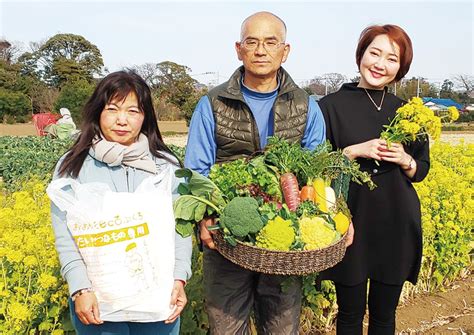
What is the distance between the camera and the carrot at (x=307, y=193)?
2.41 meters

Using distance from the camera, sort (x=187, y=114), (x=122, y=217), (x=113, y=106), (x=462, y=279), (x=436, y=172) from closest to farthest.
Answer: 1. (x=122, y=217)
2. (x=113, y=106)
3. (x=436, y=172)
4. (x=462, y=279)
5. (x=187, y=114)

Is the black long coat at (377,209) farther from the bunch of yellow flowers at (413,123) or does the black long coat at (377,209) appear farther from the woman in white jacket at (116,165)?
the woman in white jacket at (116,165)

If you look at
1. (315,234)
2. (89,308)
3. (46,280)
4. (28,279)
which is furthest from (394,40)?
(28,279)

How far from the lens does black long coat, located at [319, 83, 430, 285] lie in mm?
2975

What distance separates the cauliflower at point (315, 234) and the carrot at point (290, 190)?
13cm

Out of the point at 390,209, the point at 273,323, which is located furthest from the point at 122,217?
the point at 390,209

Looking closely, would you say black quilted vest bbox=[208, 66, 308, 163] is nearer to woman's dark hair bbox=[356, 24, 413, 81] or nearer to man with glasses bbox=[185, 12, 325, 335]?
man with glasses bbox=[185, 12, 325, 335]

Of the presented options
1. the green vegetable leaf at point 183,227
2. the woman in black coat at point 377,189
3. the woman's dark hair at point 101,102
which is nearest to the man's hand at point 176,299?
the green vegetable leaf at point 183,227

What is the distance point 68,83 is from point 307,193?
50031 millimetres

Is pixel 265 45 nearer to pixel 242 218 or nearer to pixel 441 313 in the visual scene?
pixel 242 218

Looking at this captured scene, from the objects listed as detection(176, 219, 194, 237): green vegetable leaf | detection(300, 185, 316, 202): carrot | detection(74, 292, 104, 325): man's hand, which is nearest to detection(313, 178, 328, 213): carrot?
detection(300, 185, 316, 202): carrot

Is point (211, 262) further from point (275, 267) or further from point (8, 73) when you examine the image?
point (8, 73)

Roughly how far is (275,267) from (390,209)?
113 cm

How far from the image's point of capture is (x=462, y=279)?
17.8 ft
